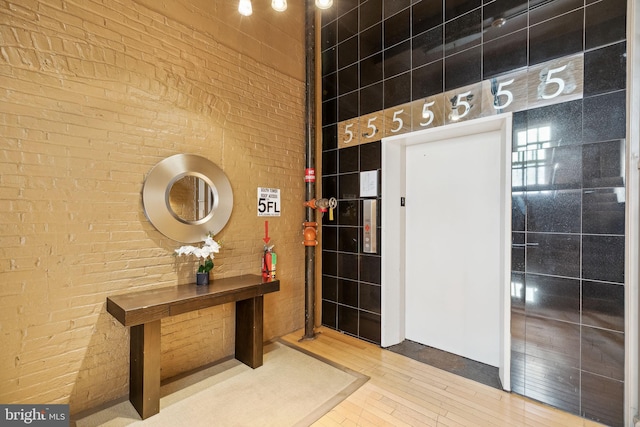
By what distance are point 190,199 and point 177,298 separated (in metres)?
0.81

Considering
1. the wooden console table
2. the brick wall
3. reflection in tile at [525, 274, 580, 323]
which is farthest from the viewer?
reflection in tile at [525, 274, 580, 323]

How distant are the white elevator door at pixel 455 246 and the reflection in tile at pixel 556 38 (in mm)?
648

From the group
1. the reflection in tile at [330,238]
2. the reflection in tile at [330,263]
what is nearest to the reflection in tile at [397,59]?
the reflection in tile at [330,238]

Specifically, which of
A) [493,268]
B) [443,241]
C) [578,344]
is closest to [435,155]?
[443,241]

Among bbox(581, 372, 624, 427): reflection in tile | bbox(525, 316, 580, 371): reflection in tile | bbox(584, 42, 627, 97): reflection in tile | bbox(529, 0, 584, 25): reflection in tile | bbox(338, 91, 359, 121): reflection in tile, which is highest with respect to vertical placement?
bbox(529, 0, 584, 25): reflection in tile

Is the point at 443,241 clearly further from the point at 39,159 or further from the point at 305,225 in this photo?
the point at 39,159

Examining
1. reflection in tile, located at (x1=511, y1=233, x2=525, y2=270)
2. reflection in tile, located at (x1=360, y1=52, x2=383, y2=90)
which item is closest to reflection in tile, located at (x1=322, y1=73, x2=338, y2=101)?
reflection in tile, located at (x1=360, y1=52, x2=383, y2=90)

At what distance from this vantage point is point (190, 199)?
2.37m

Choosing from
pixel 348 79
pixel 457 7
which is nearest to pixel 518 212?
pixel 457 7

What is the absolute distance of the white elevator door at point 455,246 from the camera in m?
2.51

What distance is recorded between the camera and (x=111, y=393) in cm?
203

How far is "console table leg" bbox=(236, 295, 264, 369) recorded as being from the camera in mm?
2488

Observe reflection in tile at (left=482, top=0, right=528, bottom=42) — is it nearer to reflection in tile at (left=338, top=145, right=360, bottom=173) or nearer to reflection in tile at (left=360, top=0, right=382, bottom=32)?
reflection in tile at (left=360, top=0, right=382, bottom=32)

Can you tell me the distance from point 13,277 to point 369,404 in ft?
7.76
